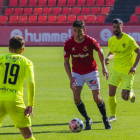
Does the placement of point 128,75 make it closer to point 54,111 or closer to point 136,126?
point 136,126

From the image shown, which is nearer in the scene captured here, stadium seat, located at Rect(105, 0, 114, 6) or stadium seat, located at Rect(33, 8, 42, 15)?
stadium seat, located at Rect(105, 0, 114, 6)

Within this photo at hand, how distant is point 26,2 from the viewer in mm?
34094

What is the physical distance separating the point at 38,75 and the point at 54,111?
5926 millimetres

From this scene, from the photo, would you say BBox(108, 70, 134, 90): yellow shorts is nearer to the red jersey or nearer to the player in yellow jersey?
the player in yellow jersey

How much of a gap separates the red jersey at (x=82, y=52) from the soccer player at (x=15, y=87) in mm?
2182

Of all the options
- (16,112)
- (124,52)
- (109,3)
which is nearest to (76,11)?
(109,3)

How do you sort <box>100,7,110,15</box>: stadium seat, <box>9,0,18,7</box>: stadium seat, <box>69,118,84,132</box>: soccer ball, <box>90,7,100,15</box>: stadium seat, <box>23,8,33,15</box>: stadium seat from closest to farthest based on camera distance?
1. <box>69,118,84,132</box>: soccer ball
2. <box>100,7,110,15</box>: stadium seat
3. <box>90,7,100,15</box>: stadium seat
4. <box>23,8,33,15</box>: stadium seat
5. <box>9,0,18,7</box>: stadium seat

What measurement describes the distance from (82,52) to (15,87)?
92.8 inches

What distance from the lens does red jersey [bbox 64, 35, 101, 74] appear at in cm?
648

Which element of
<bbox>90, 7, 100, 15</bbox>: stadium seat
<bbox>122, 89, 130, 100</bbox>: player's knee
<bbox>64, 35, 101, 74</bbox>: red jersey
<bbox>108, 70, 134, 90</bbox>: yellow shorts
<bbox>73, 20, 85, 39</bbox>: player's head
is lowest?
<bbox>122, 89, 130, 100</bbox>: player's knee

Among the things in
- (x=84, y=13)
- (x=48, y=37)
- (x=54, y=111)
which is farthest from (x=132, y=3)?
(x=54, y=111)

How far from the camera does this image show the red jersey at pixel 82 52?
6477 mm

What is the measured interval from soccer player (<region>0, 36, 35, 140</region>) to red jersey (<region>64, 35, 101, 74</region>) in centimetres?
218

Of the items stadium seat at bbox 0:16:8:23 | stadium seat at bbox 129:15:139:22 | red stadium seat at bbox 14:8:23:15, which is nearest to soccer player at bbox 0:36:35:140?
stadium seat at bbox 129:15:139:22
